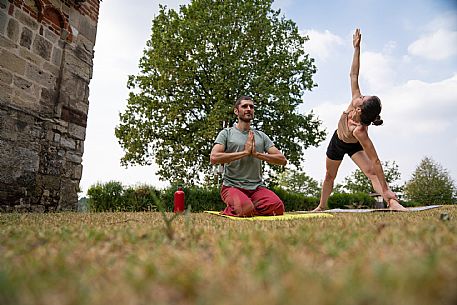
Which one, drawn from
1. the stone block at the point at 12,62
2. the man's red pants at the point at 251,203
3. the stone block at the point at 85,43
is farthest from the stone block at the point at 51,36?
the man's red pants at the point at 251,203

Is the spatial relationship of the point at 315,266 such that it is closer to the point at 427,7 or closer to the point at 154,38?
the point at 427,7

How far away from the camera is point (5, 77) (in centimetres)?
473

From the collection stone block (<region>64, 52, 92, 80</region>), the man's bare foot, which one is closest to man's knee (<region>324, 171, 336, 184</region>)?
the man's bare foot

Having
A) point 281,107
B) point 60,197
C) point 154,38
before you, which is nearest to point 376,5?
point 60,197

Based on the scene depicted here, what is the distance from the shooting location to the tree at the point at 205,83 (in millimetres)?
13594

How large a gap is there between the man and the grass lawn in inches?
112

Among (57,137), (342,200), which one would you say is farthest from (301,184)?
(57,137)

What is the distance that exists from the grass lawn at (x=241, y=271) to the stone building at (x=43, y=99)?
4159 mm

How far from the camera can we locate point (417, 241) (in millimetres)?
1153

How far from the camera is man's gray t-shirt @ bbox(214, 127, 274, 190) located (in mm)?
4543

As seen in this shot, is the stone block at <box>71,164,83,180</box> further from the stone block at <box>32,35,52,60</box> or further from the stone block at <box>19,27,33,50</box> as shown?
the stone block at <box>19,27,33,50</box>

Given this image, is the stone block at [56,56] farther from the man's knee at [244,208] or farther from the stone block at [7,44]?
the man's knee at [244,208]

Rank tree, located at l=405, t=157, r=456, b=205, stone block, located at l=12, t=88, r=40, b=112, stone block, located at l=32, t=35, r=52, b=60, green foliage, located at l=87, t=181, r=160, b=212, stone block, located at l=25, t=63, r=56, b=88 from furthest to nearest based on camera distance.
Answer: tree, located at l=405, t=157, r=456, b=205 < green foliage, located at l=87, t=181, r=160, b=212 < stone block, located at l=32, t=35, r=52, b=60 < stone block, located at l=25, t=63, r=56, b=88 < stone block, located at l=12, t=88, r=40, b=112

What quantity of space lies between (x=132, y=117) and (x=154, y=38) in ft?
11.6
